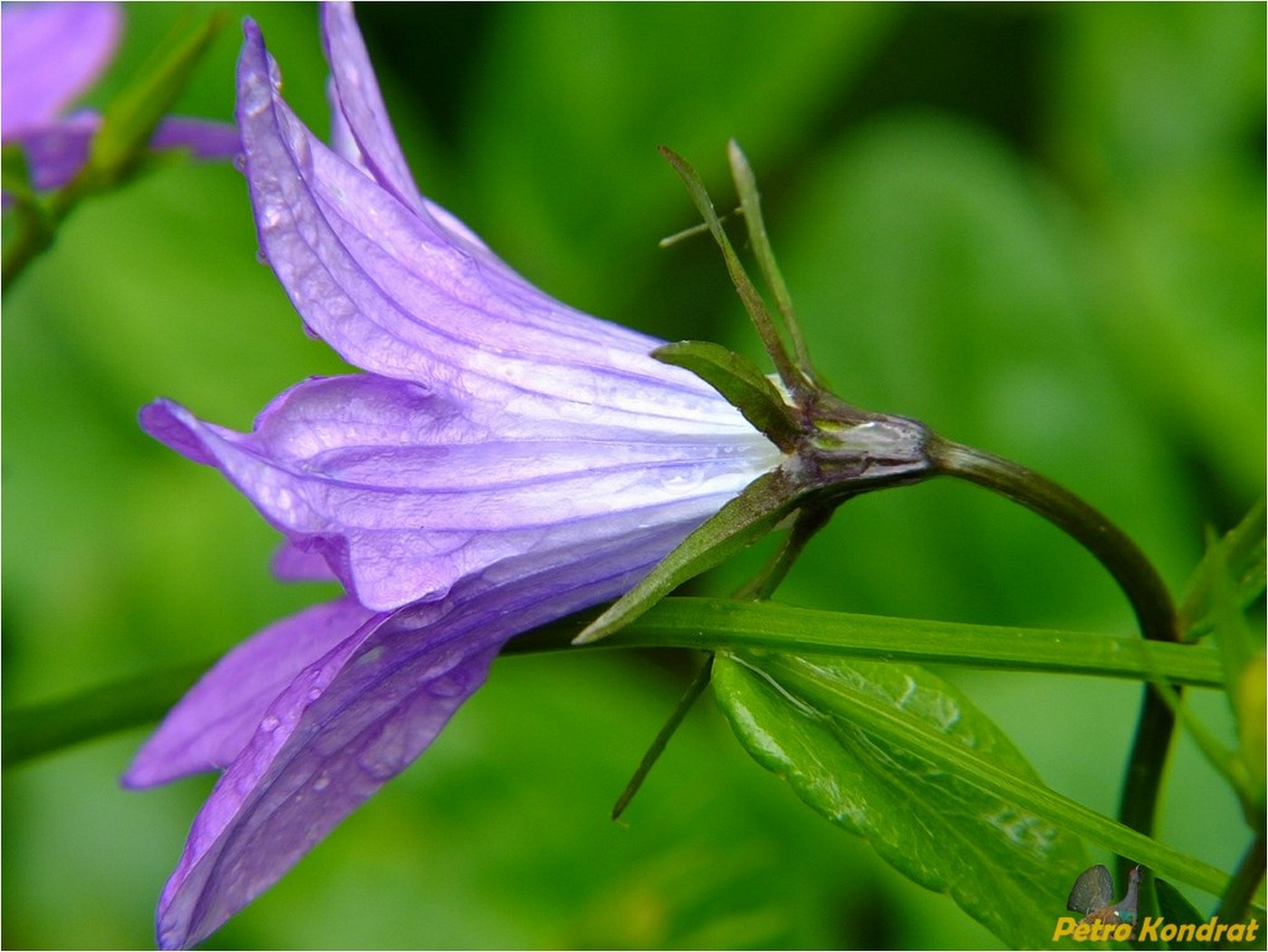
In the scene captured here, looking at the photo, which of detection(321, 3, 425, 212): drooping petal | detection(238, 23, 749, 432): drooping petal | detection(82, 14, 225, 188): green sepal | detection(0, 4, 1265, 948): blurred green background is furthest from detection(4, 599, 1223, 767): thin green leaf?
detection(0, 4, 1265, 948): blurred green background

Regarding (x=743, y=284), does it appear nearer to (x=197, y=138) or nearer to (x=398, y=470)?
(x=398, y=470)

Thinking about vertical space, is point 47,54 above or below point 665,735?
above

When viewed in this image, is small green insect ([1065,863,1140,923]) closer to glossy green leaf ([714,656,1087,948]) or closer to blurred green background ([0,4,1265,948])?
glossy green leaf ([714,656,1087,948])

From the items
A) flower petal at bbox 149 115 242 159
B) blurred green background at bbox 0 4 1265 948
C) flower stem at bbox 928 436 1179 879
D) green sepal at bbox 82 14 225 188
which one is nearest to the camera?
flower stem at bbox 928 436 1179 879

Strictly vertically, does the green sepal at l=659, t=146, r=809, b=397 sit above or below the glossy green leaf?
above

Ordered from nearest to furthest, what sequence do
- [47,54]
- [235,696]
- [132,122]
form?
[235,696] → [132,122] → [47,54]

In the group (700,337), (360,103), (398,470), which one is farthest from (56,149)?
(700,337)

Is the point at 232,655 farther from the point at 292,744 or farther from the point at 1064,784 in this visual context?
the point at 1064,784
